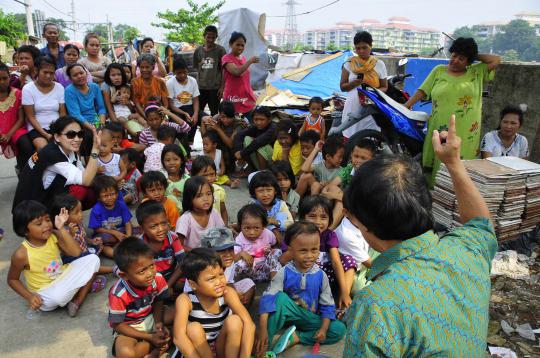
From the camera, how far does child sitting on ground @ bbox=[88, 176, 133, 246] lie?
371cm

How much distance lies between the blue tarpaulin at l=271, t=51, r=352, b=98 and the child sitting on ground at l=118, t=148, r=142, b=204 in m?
3.43

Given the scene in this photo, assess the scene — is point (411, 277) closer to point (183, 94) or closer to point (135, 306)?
point (135, 306)

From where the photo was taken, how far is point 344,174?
4.05m

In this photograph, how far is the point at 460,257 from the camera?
4.12 ft

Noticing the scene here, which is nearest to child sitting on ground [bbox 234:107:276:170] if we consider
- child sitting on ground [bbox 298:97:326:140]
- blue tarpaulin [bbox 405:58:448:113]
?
child sitting on ground [bbox 298:97:326:140]

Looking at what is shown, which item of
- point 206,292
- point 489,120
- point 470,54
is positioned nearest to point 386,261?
point 206,292

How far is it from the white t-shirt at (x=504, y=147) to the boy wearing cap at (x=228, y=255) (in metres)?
2.97

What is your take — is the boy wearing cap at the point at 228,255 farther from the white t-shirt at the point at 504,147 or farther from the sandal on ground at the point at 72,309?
the white t-shirt at the point at 504,147

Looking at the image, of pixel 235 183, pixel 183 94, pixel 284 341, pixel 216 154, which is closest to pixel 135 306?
pixel 284 341

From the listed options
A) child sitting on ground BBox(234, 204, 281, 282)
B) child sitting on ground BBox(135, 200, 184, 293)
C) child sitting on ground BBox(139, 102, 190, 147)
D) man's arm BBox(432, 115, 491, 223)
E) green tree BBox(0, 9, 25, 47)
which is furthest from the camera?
green tree BBox(0, 9, 25, 47)

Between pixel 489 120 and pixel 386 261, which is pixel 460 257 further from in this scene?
pixel 489 120

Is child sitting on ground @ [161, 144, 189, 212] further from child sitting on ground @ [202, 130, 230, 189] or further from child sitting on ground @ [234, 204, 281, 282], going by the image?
child sitting on ground @ [234, 204, 281, 282]

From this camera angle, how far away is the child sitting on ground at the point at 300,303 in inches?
104

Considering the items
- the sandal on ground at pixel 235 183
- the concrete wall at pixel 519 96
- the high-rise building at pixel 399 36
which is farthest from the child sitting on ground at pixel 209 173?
the high-rise building at pixel 399 36
